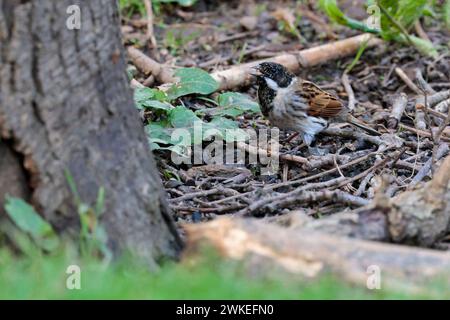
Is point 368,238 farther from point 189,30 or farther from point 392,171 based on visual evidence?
point 189,30

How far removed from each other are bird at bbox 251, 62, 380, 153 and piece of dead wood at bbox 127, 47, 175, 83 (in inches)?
39.4

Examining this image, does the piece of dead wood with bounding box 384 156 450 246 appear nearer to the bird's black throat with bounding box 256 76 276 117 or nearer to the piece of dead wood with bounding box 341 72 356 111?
the bird's black throat with bounding box 256 76 276 117

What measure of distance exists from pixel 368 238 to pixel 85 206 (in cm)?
165

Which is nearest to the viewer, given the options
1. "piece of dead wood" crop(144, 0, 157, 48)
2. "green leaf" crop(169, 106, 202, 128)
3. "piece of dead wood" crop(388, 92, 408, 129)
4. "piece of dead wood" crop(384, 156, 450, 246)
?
"piece of dead wood" crop(384, 156, 450, 246)

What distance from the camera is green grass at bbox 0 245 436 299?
4.48 m

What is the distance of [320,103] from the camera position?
8.38 m

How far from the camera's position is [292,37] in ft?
36.3

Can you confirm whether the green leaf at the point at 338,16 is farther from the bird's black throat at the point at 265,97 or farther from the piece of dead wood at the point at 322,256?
the piece of dead wood at the point at 322,256

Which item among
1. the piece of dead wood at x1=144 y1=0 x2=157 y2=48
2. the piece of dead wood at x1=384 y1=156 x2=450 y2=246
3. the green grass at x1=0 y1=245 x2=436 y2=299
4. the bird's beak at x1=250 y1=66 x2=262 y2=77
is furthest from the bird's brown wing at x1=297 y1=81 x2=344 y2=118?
the green grass at x1=0 y1=245 x2=436 y2=299

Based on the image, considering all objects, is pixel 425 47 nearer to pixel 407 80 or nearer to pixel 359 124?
pixel 407 80

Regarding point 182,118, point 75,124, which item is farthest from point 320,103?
point 75,124

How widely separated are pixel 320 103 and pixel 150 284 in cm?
415

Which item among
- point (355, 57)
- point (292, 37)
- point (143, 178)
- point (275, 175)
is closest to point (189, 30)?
point (292, 37)

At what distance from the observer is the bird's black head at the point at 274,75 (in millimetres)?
8383
